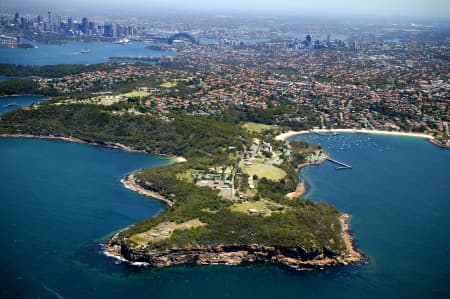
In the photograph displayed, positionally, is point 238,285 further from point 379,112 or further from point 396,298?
point 379,112

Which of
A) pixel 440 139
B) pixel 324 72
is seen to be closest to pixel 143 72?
pixel 324 72

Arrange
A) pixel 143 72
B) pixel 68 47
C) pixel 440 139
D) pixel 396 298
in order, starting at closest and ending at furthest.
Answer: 1. pixel 396 298
2. pixel 440 139
3. pixel 143 72
4. pixel 68 47

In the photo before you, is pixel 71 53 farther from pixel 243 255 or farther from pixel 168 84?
pixel 243 255

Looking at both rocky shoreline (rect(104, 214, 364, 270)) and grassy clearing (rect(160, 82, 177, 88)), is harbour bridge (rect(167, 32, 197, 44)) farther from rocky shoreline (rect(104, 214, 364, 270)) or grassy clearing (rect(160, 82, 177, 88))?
rocky shoreline (rect(104, 214, 364, 270))

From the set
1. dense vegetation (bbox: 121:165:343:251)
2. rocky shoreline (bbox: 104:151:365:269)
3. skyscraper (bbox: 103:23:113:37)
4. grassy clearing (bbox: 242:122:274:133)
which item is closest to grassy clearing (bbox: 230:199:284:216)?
dense vegetation (bbox: 121:165:343:251)

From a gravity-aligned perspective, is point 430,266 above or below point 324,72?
below

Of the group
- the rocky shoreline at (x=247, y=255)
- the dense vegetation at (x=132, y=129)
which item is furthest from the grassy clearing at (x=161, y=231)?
the dense vegetation at (x=132, y=129)
